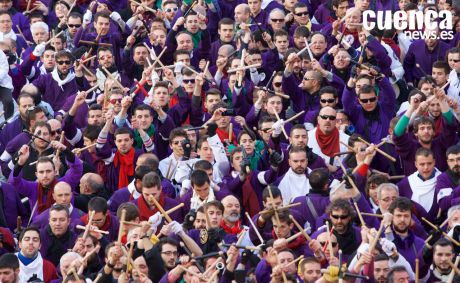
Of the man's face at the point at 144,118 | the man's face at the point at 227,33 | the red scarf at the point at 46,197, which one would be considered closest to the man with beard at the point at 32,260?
the red scarf at the point at 46,197

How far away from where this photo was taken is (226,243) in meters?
18.7

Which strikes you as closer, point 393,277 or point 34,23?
point 393,277

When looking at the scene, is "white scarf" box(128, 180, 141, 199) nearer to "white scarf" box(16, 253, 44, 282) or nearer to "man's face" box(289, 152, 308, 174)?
"man's face" box(289, 152, 308, 174)

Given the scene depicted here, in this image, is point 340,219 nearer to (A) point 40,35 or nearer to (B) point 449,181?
(B) point 449,181

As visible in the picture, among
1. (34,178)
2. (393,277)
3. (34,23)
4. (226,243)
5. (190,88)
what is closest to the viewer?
(393,277)

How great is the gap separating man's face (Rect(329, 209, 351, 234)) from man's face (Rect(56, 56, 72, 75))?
218 inches

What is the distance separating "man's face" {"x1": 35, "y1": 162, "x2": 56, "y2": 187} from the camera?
20.1m

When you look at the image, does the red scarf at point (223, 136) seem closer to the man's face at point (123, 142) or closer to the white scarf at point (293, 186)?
the man's face at point (123, 142)

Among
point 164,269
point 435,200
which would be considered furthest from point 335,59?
point 164,269

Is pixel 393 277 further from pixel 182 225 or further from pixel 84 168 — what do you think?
pixel 84 168

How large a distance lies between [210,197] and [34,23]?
19.4 ft

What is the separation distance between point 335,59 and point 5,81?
3787mm

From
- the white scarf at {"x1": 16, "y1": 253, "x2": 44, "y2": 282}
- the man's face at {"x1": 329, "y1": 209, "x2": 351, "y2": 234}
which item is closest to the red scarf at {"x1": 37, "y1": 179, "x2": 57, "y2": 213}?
the white scarf at {"x1": 16, "y1": 253, "x2": 44, "y2": 282}

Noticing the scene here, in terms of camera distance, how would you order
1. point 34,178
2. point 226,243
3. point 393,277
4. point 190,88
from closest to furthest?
point 393,277
point 226,243
point 34,178
point 190,88
